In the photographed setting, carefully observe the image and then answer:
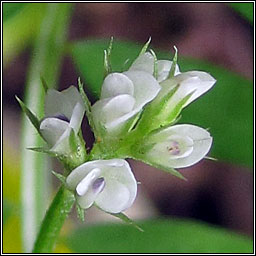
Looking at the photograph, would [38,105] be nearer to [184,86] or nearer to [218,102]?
[218,102]

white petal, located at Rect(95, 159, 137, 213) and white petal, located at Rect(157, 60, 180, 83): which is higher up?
white petal, located at Rect(157, 60, 180, 83)

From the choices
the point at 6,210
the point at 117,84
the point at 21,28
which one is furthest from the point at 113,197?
the point at 21,28

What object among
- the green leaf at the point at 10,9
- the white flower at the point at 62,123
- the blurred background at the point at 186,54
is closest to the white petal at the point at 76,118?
the white flower at the point at 62,123

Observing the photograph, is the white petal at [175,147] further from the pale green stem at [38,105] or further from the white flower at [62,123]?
the pale green stem at [38,105]

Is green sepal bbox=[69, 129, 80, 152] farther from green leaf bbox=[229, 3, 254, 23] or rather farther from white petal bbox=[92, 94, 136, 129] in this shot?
green leaf bbox=[229, 3, 254, 23]

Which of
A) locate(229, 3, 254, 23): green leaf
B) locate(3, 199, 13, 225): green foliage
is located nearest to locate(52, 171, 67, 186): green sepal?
locate(3, 199, 13, 225): green foliage

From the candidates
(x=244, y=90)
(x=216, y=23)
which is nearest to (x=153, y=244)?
(x=244, y=90)

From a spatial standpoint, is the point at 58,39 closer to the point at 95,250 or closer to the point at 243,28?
the point at 95,250
